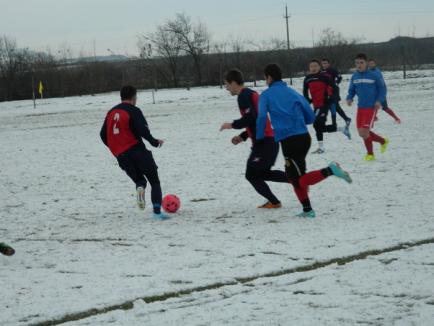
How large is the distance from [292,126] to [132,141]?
2.01 m

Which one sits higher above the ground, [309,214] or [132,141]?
[132,141]

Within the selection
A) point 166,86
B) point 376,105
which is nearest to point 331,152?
point 376,105

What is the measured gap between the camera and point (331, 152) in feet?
41.5

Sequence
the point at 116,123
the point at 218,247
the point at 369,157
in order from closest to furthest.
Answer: the point at 218,247
the point at 116,123
the point at 369,157

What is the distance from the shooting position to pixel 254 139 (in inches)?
298

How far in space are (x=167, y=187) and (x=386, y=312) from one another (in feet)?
19.9

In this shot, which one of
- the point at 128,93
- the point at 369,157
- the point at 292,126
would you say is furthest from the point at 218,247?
the point at 369,157

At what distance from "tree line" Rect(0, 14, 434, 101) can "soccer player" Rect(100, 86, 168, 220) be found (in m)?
44.9

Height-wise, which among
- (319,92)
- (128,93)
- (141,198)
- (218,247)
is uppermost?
(128,93)

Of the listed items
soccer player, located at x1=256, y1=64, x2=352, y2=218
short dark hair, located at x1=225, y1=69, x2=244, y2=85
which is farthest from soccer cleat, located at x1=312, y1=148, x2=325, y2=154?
soccer player, located at x1=256, y1=64, x2=352, y2=218

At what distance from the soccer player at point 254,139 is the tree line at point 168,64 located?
44.9m

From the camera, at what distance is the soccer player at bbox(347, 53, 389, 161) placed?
11.2m

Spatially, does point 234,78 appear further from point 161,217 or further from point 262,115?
point 161,217

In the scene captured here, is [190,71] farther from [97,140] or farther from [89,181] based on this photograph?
[89,181]
